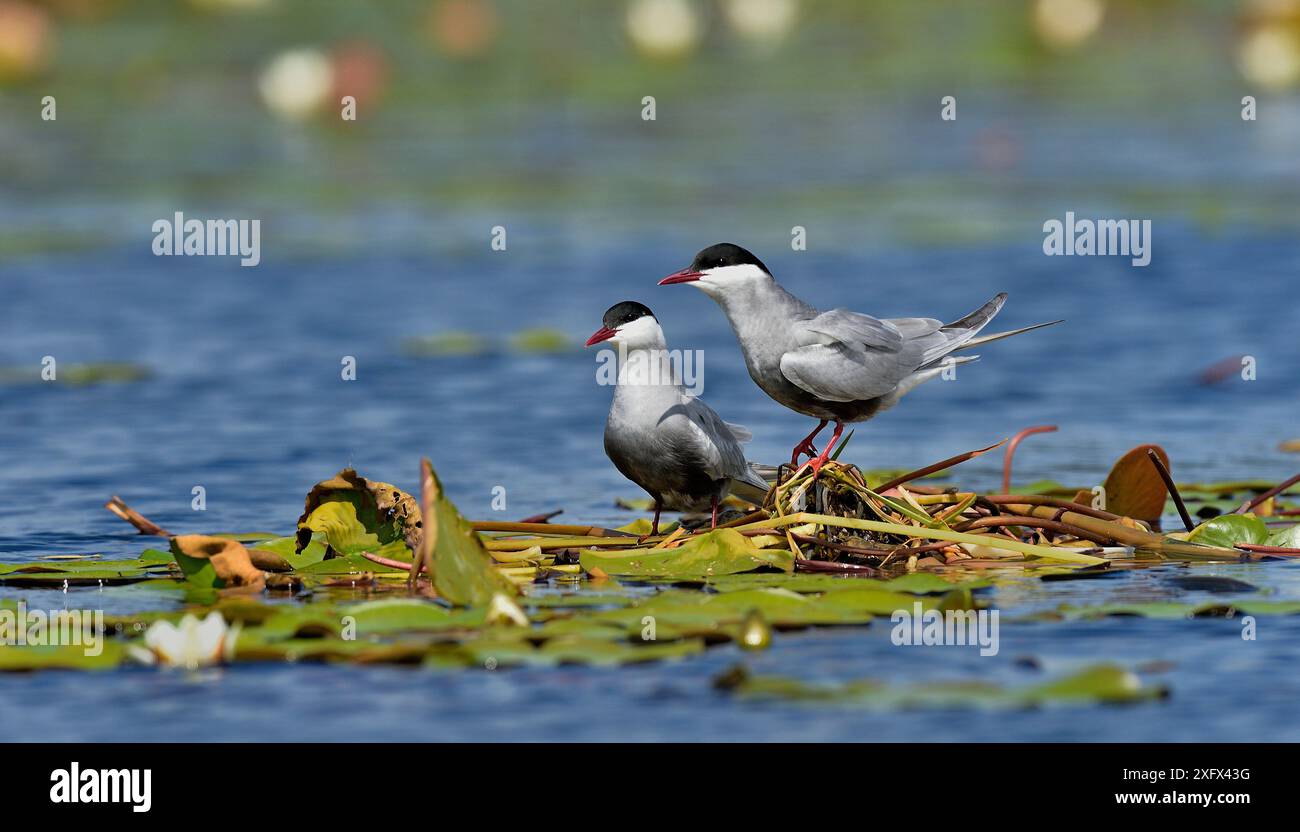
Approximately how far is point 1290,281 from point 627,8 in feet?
36.2

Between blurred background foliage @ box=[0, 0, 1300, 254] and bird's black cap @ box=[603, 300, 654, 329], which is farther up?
blurred background foliage @ box=[0, 0, 1300, 254]

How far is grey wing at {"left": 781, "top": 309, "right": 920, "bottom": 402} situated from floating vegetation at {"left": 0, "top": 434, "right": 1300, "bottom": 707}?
44 cm

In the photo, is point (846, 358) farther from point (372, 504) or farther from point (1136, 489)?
point (372, 504)

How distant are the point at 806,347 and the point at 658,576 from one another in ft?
4.17

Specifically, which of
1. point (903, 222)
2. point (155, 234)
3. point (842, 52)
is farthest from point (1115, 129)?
point (155, 234)

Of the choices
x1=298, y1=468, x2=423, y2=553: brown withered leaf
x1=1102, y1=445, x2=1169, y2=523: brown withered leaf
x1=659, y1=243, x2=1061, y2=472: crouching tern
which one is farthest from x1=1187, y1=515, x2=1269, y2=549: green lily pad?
x1=298, y1=468, x2=423, y2=553: brown withered leaf

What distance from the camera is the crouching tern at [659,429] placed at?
337 inches

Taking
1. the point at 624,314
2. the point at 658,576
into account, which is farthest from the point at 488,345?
the point at 658,576

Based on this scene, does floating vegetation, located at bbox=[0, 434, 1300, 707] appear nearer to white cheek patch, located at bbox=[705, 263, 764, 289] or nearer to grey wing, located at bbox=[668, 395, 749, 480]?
grey wing, located at bbox=[668, 395, 749, 480]

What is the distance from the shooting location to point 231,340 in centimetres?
1620

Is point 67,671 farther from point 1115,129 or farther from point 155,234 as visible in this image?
point 1115,129

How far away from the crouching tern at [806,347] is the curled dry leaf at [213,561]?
2.23m

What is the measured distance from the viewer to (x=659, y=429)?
336 inches

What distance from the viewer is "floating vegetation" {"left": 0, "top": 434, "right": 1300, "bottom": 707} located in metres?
6.74
